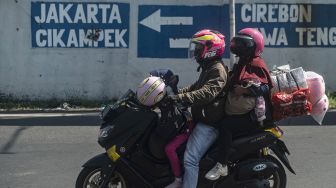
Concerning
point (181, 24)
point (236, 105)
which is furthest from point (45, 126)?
point (236, 105)

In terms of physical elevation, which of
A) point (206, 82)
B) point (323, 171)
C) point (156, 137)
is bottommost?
point (323, 171)

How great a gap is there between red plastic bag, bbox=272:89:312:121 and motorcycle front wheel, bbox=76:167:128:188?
4.59ft

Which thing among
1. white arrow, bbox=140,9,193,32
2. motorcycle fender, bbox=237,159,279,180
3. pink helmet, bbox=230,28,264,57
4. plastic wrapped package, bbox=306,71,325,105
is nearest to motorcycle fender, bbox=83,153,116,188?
motorcycle fender, bbox=237,159,279,180

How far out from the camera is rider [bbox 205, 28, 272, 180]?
4.91 meters

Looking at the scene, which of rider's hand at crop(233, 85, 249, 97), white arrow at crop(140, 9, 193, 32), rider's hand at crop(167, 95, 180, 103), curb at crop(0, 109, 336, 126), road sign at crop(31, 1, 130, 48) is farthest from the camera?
white arrow at crop(140, 9, 193, 32)

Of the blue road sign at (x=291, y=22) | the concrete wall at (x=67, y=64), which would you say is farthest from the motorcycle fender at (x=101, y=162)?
the blue road sign at (x=291, y=22)

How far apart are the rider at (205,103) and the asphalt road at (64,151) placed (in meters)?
1.51

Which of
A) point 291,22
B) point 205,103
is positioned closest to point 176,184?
point 205,103

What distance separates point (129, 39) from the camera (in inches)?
453

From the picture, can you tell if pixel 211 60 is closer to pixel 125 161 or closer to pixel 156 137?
pixel 156 137

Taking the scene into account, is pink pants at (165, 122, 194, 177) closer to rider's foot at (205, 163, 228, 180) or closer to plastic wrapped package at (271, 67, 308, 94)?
rider's foot at (205, 163, 228, 180)

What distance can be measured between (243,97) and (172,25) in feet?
22.0

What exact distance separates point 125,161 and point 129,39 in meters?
6.73

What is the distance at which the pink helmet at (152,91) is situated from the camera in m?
4.82
